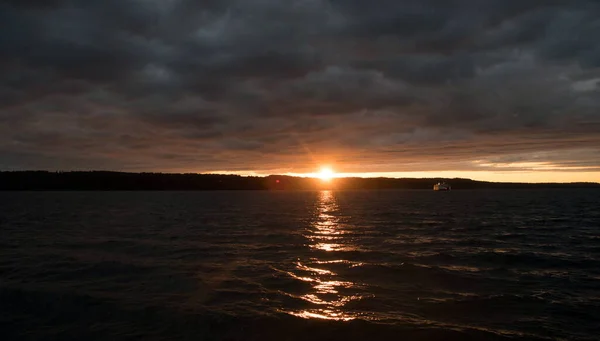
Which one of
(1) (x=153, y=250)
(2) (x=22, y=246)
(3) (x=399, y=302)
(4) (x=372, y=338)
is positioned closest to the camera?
(4) (x=372, y=338)

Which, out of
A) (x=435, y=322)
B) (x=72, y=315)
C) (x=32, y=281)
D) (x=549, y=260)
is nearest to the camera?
(x=435, y=322)

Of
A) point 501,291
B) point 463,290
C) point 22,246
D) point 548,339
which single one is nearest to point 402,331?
point 548,339

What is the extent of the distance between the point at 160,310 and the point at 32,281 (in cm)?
948

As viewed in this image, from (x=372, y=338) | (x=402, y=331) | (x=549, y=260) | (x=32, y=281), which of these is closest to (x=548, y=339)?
(x=402, y=331)

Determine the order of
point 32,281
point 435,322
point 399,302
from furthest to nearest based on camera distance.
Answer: point 32,281 < point 399,302 < point 435,322

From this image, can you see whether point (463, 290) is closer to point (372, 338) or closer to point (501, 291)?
point (501, 291)

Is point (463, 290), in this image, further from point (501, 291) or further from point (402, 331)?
point (402, 331)

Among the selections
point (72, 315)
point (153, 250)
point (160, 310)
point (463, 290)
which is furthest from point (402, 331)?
point (153, 250)

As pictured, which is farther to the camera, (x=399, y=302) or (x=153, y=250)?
(x=153, y=250)

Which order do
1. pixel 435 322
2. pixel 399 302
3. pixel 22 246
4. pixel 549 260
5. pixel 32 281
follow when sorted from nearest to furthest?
pixel 435 322
pixel 399 302
pixel 32 281
pixel 549 260
pixel 22 246

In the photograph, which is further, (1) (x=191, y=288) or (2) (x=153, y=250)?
(2) (x=153, y=250)

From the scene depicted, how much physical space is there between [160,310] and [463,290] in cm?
1373

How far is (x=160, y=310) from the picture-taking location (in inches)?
676

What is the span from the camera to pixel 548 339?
46.9 feet
